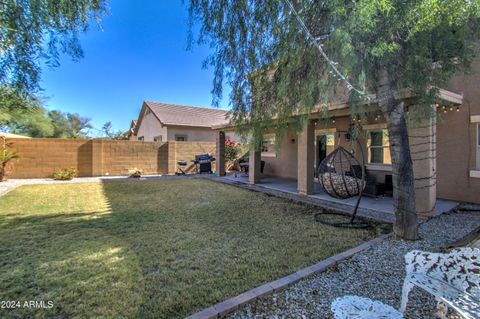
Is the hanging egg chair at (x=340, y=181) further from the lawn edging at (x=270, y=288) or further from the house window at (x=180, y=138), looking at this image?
the house window at (x=180, y=138)

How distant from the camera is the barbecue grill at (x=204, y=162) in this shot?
608 inches

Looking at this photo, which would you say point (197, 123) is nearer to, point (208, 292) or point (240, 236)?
point (240, 236)

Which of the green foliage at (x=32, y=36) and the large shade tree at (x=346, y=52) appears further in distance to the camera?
the large shade tree at (x=346, y=52)

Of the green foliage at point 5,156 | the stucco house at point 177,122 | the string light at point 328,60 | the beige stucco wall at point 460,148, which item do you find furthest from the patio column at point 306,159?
the green foliage at point 5,156

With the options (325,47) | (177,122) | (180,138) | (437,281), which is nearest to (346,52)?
(325,47)

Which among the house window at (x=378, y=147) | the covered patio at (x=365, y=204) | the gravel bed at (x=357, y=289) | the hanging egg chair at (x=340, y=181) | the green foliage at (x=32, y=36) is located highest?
the green foliage at (x=32, y=36)

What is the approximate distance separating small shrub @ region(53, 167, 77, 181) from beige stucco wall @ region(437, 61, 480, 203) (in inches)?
621

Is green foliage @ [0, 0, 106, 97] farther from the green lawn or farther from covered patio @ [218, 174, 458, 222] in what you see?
covered patio @ [218, 174, 458, 222]

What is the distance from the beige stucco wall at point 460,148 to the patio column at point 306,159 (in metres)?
3.84

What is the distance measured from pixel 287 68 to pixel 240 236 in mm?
3195

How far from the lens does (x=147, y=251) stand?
3.99 m

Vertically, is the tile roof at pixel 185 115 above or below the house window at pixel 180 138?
above

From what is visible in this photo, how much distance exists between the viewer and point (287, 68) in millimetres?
4117

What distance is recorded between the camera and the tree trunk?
14.3 feet
